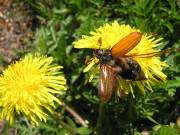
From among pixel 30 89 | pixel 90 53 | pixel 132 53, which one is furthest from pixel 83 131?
pixel 132 53

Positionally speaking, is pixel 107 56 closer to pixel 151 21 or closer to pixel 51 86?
pixel 51 86

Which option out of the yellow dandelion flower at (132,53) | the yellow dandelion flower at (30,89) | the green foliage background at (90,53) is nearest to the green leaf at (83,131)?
the green foliage background at (90,53)

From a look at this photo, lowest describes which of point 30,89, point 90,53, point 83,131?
point 83,131

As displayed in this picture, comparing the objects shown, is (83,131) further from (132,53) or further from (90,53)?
(132,53)

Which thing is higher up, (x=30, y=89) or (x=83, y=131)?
(x=30, y=89)

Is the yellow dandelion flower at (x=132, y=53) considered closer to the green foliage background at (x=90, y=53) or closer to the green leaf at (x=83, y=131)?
the green foliage background at (x=90, y=53)

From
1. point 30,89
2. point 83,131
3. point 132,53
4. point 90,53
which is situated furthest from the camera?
point 90,53
